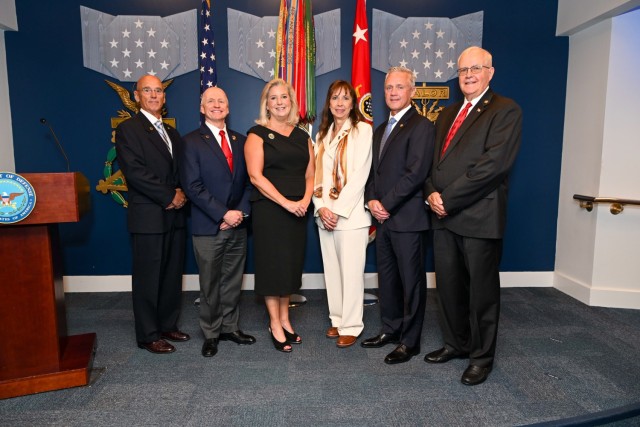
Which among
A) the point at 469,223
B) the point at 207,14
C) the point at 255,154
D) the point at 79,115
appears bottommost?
the point at 469,223

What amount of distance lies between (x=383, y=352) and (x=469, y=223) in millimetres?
1027

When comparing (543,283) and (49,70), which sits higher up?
(49,70)

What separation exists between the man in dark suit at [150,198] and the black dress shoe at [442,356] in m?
1.66

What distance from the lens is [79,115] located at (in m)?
4.07

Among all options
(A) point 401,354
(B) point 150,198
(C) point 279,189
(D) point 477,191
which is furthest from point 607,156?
(B) point 150,198

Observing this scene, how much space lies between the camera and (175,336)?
9.99 feet

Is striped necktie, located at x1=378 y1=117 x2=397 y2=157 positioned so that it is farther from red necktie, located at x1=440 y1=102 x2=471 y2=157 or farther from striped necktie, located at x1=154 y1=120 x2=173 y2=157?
striped necktie, located at x1=154 y1=120 x2=173 y2=157

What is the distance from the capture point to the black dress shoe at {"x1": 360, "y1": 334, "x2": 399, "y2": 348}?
291 cm

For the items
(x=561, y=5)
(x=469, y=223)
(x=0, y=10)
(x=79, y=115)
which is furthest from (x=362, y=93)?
(x=0, y=10)

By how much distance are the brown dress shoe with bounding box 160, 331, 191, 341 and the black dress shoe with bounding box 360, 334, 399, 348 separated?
122 cm

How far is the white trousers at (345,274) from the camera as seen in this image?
9.37 feet

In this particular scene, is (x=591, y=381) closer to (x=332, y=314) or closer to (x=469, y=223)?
(x=469, y=223)

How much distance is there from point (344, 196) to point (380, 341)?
1004 millimetres

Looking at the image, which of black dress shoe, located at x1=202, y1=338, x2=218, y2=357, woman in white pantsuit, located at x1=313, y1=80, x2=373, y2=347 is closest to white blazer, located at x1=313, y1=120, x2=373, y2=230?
woman in white pantsuit, located at x1=313, y1=80, x2=373, y2=347
